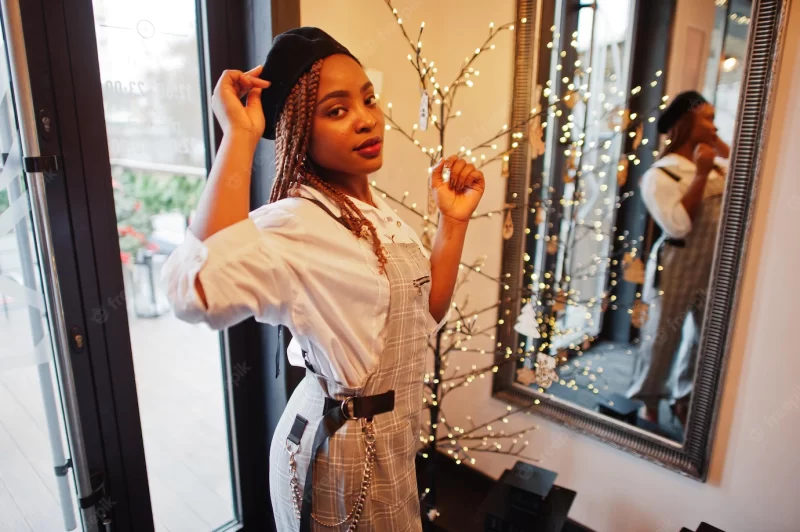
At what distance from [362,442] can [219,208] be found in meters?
0.46

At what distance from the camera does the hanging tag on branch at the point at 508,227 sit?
62.1 inches

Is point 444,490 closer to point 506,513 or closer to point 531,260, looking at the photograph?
point 506,513

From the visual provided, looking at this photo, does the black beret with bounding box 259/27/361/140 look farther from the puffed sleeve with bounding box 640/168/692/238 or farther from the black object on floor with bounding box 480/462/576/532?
the black object on floor with bounding box 480/462/576/532

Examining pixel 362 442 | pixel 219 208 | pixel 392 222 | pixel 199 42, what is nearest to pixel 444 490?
pixel 362 442

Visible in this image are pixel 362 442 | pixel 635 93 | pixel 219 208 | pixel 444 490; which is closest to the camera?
pixel 219 208

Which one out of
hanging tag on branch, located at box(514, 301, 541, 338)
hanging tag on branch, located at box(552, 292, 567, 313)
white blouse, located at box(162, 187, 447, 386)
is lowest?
hanging tag on branch, located at box(514, 301, 541, 338)

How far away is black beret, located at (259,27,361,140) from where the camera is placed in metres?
0.79

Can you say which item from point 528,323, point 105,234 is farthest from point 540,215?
point 105,234

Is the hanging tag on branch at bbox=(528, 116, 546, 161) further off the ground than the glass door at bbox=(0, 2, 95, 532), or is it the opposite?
the hanging tag on branch at bbox=(528, 116, 546, 161)

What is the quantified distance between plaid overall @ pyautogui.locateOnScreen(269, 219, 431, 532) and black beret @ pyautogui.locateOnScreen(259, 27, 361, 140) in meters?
0.32

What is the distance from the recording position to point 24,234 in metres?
1.07

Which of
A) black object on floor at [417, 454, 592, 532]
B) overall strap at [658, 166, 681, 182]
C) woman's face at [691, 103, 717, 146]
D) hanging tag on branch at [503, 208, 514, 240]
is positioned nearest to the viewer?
woman's face at [691, 103, 717, 146]

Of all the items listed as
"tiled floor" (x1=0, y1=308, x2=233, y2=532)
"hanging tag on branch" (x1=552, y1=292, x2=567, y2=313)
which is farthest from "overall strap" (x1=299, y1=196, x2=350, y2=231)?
"hanging tag on branch" (x1=552, y1=292, x2=567, y2=313)

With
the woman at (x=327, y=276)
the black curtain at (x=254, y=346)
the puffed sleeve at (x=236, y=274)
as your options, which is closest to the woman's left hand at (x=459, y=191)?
the woman at (x=327, y=276)
